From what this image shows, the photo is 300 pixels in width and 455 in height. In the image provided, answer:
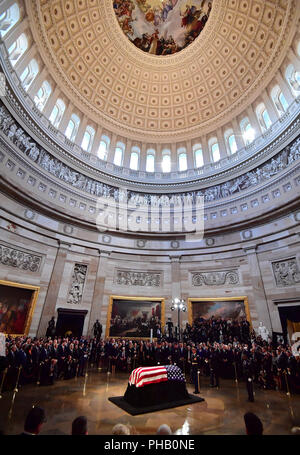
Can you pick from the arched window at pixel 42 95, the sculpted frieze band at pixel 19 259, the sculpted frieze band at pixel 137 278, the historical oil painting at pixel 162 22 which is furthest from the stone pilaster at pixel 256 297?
the historical oil painting at pixel 162 22

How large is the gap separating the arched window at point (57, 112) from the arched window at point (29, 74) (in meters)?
2.92

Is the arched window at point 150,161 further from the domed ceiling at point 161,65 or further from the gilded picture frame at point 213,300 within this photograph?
the gilded picture frame at point 213,300

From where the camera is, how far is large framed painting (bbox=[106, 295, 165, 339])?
17.3 metres

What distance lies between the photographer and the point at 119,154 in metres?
25.8

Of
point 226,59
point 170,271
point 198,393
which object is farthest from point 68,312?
point 226,59

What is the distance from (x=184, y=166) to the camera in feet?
83.8

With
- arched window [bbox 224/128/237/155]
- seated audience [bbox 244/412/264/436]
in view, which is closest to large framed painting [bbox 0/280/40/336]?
seated audience [bbox 244/412/264/436]

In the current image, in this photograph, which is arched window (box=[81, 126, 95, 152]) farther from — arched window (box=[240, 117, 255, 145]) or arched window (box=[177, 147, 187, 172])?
arched window (box=[240, 117, 255, 145])

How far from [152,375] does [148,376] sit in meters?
0.17

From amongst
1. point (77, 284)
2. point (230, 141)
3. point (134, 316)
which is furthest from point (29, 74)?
point (134, 316)

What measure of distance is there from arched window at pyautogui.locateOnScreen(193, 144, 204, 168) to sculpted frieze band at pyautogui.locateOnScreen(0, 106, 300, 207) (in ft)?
14.1

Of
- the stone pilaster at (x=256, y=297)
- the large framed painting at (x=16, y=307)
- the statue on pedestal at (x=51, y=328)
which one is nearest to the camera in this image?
the large framed painting at (x=16, y=307)

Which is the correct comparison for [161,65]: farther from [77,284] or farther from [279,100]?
[77,284]

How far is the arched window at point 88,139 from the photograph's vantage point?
23703 mm
